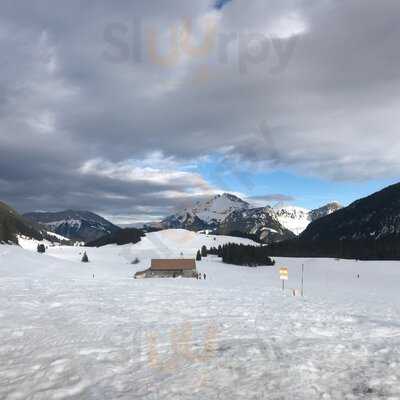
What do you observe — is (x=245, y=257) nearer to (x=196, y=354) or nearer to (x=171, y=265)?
(x=171, y=265)

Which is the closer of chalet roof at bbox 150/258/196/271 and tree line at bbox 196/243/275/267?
chalet roof at bbox 150/258/196/271

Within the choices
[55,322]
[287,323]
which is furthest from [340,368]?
[55,322]

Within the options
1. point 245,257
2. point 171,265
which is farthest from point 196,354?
point 245,257

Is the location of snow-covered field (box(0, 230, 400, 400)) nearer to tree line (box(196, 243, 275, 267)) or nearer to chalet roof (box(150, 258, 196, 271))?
chalet roof (box(150, 258, 196, 271))

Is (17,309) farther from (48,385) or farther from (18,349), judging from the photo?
(48,385)

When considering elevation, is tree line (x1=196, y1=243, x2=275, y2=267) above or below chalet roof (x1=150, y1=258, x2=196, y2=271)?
above

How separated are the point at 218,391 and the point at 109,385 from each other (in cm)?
245

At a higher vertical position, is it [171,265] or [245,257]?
[245,257]

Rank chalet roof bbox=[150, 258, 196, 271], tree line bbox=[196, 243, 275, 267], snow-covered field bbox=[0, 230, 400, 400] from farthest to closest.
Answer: tree line bbox=[196, 243, 275, 267], chalet roof bbox=[150, 258, 196, 271], snow-covered field bbox=[0, 230, 400, 400]

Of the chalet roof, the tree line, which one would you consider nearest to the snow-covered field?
the chalet roof

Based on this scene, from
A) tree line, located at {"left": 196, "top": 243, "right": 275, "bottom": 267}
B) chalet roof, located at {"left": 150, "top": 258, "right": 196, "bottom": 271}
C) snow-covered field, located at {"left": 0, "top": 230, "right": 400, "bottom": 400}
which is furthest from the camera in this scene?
tree line, located at {"left": 196, "top": 243, "right": 275, "bottom": 267}

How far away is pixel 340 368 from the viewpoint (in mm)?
9531

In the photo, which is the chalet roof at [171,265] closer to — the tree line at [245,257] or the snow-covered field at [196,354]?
the tree line at [245,257]

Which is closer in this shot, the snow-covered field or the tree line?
the snow-covered field
